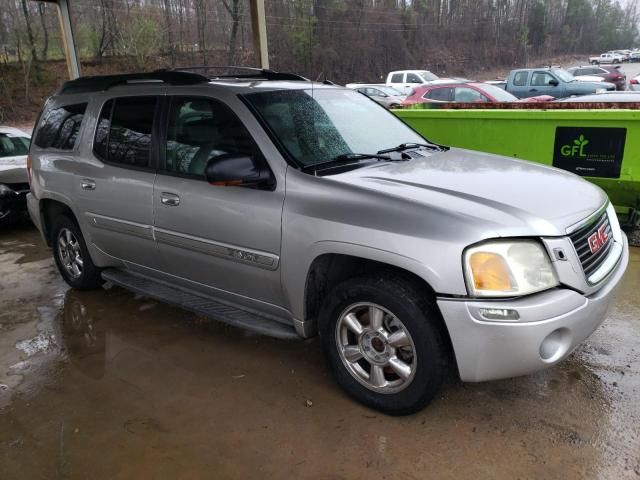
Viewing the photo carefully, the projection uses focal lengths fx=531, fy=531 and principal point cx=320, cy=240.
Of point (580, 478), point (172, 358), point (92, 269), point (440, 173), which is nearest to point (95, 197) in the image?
point (92, 269)

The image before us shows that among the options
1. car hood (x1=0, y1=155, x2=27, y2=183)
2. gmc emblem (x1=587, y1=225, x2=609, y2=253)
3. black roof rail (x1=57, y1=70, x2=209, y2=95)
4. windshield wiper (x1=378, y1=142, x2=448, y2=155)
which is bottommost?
car hood (x1=0, y1=155, x2=27, y2=183)

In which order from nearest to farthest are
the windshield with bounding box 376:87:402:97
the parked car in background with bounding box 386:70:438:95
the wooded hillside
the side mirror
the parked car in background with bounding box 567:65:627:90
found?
1. the side mirror
2. the windshield with bounding box 376:87:402:97
3. the parked car in background with bounding box 386:70:438:95
4. the parked car in background with bounding box 567:65:627:90
5. the wooded hillside

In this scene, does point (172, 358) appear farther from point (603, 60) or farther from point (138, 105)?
point (603, 60)

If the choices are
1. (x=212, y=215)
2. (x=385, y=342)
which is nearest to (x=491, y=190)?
(x=385, y=342)

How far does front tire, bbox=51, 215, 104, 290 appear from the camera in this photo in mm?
4662

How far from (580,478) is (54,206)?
15.1 feet

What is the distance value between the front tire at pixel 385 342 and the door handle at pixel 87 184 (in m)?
2.33

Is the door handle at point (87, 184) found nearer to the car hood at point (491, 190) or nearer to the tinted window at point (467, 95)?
the car hood at point (491, 190)

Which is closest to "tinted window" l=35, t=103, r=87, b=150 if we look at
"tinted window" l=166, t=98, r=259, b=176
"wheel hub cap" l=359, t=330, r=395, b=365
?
"tinted window" l=166, t=98, r=259, b=176

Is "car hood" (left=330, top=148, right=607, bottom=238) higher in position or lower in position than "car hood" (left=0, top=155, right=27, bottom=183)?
higher

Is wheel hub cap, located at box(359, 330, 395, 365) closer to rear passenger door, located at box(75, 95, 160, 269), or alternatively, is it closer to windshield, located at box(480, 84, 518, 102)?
rear passenger door, located at box(75, 95, 160, 269)

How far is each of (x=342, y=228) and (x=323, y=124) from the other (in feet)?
3.30

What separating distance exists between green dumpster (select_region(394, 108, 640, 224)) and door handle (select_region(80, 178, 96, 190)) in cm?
427

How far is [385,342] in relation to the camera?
2.76m
